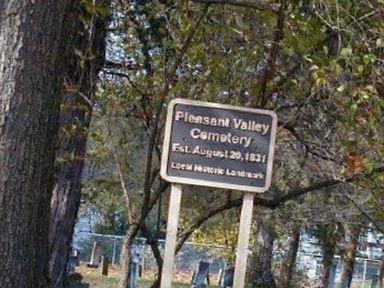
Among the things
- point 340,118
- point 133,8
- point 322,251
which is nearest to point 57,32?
point 133,8

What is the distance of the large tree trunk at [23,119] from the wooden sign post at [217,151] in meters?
1.32

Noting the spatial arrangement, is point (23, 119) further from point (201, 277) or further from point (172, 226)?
point (201, 277)

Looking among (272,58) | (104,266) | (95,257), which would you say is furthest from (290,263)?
(272,58)

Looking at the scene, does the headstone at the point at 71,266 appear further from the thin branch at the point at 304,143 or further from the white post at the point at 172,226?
the white post at the point at 172,226

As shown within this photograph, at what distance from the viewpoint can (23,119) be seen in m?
4.71

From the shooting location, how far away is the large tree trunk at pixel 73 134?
7.61m

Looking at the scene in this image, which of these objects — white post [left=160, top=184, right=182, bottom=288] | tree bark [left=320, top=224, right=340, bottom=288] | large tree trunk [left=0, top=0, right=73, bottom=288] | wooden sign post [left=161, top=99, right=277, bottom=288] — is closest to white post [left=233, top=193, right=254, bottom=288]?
wooden sign post [left=161, top=99, right=277, bottom=288]

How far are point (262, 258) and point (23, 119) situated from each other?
16.7m

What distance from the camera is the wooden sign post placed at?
590 cm

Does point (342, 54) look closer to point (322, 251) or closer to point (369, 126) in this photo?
point (369, 126)

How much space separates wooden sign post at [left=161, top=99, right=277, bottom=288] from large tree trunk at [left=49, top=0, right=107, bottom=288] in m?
1.69

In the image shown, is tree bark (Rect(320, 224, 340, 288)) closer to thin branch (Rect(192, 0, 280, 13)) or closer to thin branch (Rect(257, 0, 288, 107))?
thin branch (Rect(257, 0, 288, 107))

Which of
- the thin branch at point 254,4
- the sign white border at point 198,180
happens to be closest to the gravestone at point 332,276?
the thin branch at point 254,4

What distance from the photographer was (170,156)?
5.94 metres
